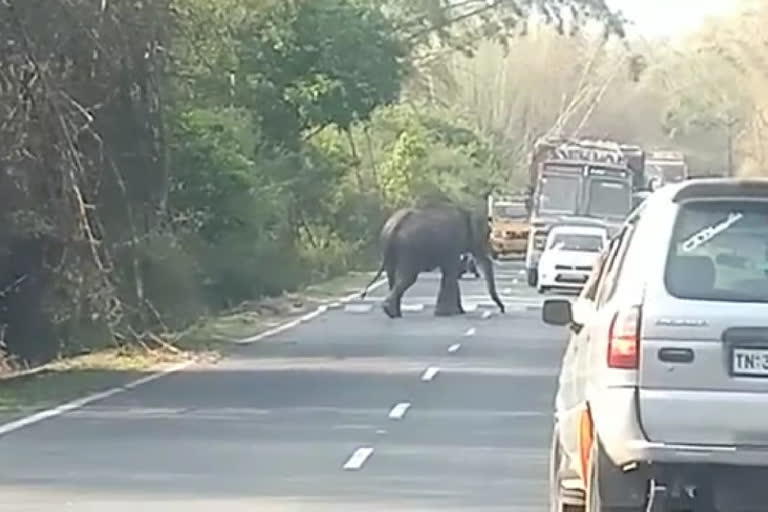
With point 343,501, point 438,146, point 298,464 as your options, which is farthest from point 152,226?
point 438,146

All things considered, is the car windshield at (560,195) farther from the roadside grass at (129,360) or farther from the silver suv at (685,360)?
the silver suv at (685,360)

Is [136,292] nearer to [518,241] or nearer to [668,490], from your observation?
[668,490]

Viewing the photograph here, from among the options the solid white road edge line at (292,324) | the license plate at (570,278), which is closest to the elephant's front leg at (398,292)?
the solid white road edge line at (292,324)

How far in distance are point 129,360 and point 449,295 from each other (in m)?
12.7

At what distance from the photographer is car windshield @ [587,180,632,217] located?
64688 millimetres

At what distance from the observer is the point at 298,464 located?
64.1 feet

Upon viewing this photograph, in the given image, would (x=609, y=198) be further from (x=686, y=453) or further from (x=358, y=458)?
(x=686, y=453)

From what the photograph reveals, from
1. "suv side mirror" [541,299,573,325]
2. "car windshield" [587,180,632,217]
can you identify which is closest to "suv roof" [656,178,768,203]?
"suv side mirror" [541,299,573,325]

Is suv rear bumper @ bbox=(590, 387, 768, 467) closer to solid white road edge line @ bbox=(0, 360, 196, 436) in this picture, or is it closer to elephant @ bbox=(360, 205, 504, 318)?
solid white road edge line @ bbox=(0, 360, 196, 436)

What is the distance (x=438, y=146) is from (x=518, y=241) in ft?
→ 23.7

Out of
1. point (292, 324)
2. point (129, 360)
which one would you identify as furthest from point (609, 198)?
point (129, 360)

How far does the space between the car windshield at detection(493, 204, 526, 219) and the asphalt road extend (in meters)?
47.6

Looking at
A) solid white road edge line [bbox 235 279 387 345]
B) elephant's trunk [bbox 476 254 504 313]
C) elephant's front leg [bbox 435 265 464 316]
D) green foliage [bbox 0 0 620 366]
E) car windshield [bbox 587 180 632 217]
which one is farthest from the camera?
car windshield [bbox 587 180 632 217]

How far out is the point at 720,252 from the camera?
40.1 ft
